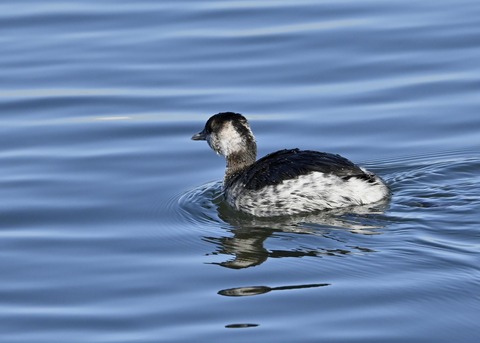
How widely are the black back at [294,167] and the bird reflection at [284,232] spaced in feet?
0.95

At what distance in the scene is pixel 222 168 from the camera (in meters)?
11.5

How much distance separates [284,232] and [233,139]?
1531 mm

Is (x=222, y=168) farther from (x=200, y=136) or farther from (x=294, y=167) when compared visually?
(x=294, y=167)

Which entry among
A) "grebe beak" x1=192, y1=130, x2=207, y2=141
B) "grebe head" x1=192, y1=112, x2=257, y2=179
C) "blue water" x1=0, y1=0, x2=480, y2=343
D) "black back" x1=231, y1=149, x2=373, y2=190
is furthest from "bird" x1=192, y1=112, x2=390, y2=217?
"grebe beak" x1=192, y1=130, x2=207, y2=141

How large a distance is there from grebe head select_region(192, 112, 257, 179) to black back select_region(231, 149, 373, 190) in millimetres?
391

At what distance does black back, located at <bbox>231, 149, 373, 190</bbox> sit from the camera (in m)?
9.93

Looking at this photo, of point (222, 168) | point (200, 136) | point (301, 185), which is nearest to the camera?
point (301, 185)

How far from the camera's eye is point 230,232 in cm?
976

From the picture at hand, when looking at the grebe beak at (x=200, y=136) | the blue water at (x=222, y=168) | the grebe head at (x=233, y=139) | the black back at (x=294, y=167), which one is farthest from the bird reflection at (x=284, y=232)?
the grebe beak at (x=200, y=136)

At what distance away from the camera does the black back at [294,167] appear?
9930mm

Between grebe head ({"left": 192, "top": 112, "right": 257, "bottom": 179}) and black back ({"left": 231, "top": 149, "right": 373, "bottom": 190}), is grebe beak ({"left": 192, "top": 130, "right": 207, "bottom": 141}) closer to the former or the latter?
grebe head ({"left": 192, "top": 112, "right": 257, "bottom": 179})

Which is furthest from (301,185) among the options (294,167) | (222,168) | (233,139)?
(222,168)

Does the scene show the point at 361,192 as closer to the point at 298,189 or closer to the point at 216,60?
the point at 298,189

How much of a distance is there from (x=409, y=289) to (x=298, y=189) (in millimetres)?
2295
